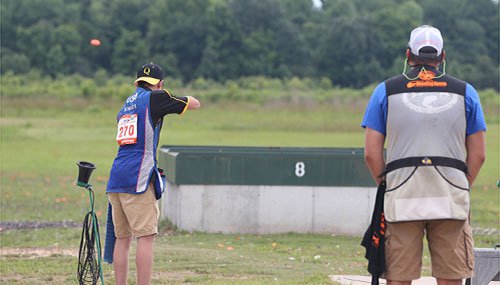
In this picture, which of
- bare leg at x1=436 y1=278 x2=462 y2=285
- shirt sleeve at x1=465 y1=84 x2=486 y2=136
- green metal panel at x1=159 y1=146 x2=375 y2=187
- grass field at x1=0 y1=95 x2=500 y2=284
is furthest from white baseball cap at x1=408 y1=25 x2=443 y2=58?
green metal panel at x1=159 y1=146 x2=375 y2=187

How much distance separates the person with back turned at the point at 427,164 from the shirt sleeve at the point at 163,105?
87.2 inches

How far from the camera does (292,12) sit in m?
103

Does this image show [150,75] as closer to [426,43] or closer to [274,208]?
[426,43]

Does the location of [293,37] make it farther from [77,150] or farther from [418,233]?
[418,233]

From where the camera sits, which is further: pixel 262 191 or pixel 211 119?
pixel 211 119

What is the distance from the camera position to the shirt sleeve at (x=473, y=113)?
651cm

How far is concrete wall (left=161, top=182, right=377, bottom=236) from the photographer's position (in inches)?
562

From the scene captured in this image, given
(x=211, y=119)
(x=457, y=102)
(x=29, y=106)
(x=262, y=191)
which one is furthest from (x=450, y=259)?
(x=29, y=106)

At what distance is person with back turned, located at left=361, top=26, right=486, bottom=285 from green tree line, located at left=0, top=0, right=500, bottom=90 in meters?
73.5

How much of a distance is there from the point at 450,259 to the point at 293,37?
8408cm

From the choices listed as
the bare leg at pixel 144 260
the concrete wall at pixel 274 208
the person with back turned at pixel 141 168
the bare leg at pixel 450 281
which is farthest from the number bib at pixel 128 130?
the concrete wall at pixel 274 208

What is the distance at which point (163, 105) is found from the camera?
8.34 meters

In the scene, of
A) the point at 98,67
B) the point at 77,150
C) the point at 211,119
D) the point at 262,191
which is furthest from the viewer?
the point at 98,67

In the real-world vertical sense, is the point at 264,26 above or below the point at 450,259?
above
